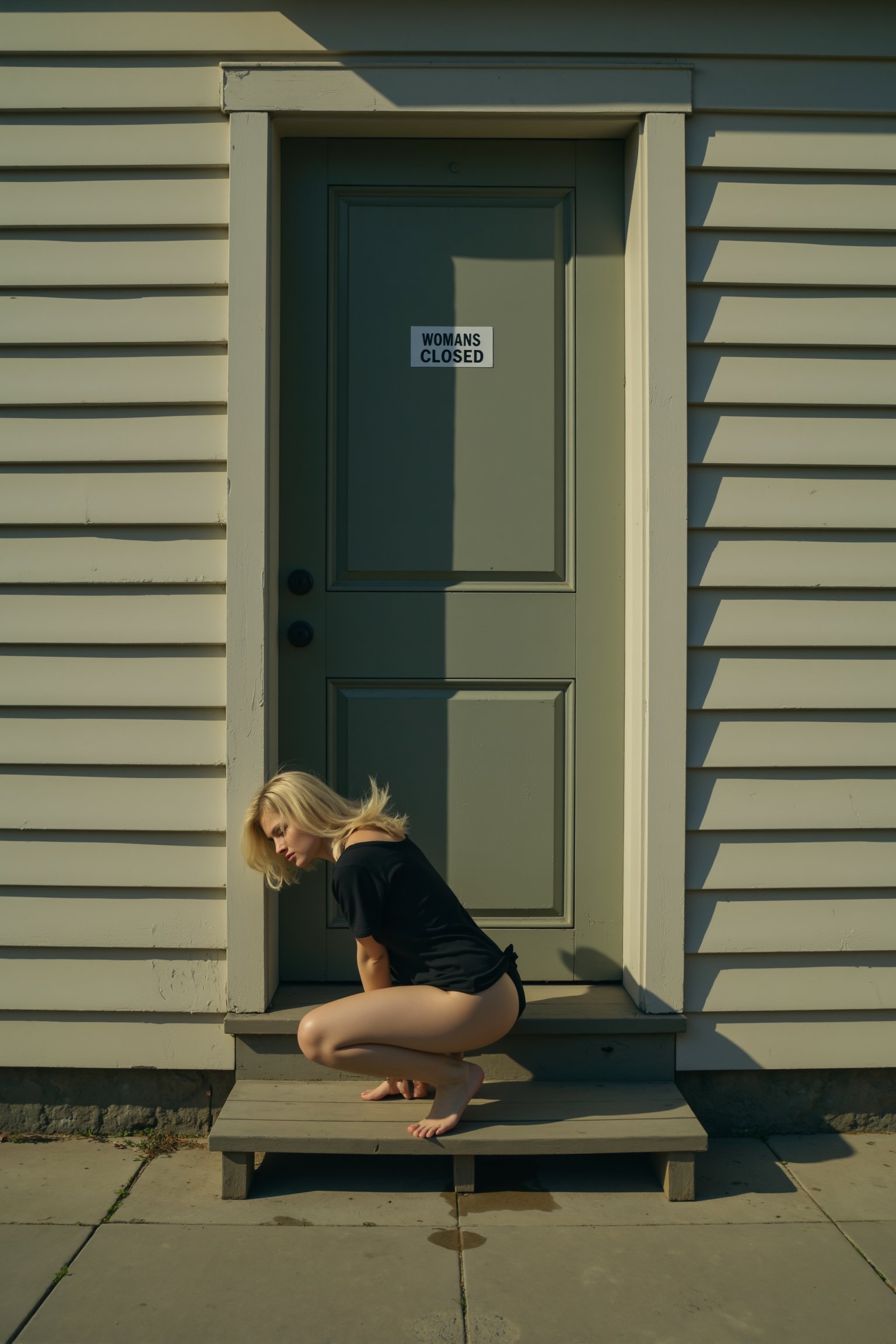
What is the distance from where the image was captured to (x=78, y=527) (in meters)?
3.07

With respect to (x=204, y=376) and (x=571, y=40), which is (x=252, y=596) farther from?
(x=571, y=40)

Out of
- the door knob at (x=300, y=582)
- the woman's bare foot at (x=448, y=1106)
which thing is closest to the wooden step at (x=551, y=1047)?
the woman's bare foot at (x=448, y=1106)

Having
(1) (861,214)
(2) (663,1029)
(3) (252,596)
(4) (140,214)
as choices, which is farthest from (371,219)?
(2) (663,1029)

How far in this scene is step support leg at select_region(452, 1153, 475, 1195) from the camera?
8.86 ft

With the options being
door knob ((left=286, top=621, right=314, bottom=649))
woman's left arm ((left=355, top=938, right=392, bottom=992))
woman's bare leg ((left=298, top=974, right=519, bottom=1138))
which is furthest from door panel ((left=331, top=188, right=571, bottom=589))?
woman's bare leg ((left=298, top=974, right=519, bottom=1138))

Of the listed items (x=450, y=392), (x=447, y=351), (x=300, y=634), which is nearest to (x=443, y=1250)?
(x=300, y=634)

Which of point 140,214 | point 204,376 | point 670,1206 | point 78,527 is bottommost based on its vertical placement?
point 670,1206

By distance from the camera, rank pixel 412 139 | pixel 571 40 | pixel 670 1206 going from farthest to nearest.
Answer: pixel 412 139 < pixel 571 40 < pixel 670 1206

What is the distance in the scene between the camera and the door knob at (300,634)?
316 centimetres

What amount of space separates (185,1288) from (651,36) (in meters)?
3.53

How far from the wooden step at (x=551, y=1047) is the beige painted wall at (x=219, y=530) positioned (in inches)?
4.9

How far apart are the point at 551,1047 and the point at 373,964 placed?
641mm

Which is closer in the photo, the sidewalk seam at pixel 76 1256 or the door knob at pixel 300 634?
the sidewalk seam at pixel 76 1256

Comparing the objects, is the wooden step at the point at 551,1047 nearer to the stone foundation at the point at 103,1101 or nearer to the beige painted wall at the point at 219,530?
the beige painted wall at the point at 219,530
